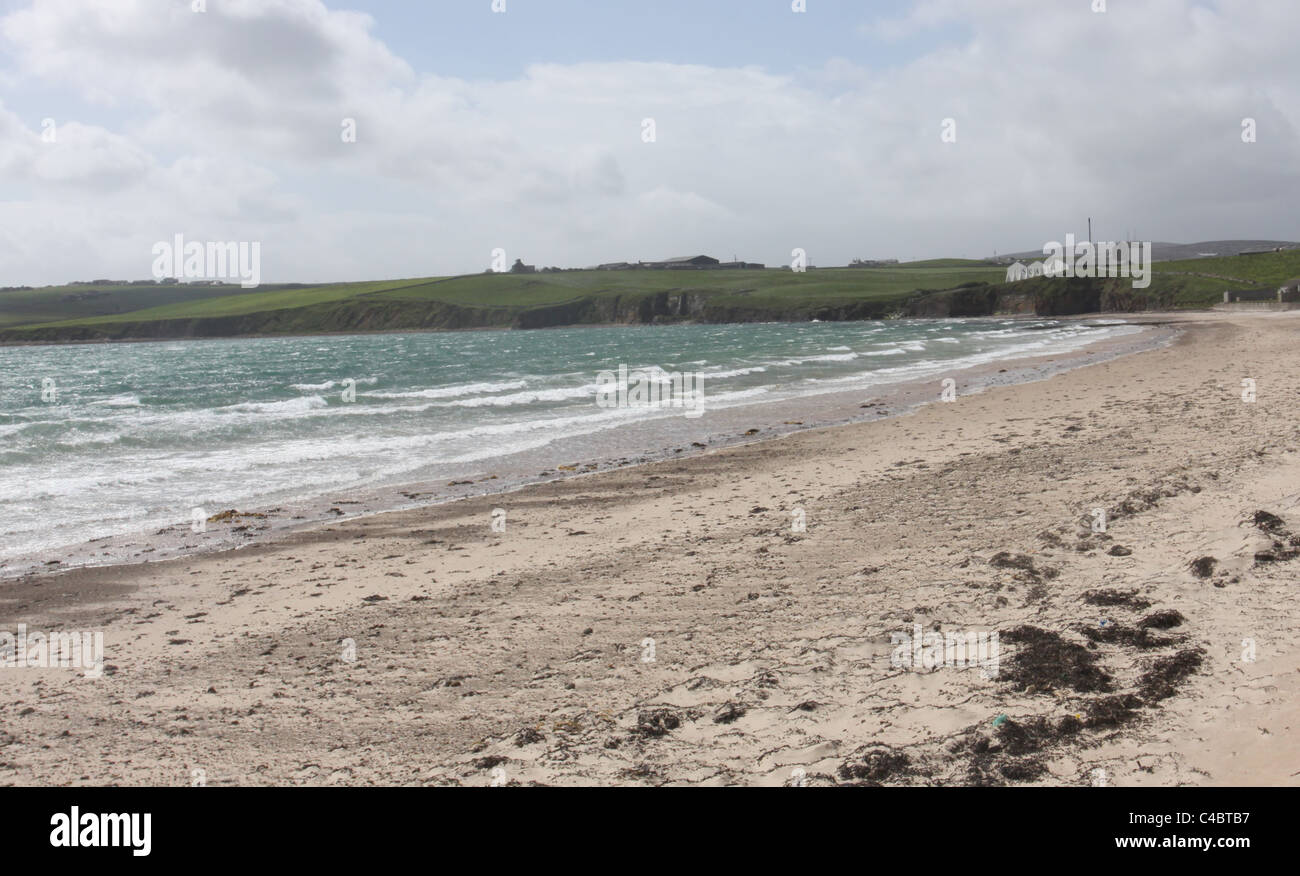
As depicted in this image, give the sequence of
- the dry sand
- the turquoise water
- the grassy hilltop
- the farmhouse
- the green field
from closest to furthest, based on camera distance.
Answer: the dry sand
the turquoise water
the grassy hilltop
the green field
the farmhouse

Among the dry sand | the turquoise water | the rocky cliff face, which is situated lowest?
the dry sand

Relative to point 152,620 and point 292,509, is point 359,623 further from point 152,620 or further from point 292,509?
point 292,509

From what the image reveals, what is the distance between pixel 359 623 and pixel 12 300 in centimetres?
17922

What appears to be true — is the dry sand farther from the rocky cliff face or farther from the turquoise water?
the rocky cliff face

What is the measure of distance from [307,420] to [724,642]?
2164cm

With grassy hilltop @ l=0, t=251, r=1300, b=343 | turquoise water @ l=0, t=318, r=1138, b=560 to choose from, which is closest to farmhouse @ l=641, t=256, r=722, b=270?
grassy hilltop @ l=0, t=251, r=1300, b=343

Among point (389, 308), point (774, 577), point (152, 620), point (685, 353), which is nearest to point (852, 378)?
point (685, 353)

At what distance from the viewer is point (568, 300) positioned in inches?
5315

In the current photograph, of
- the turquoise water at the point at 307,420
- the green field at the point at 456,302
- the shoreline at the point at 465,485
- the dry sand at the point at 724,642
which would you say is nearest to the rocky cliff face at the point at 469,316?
the green field at the point at 456,302

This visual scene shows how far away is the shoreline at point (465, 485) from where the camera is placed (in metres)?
11.3

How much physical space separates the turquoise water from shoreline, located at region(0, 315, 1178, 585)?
1.78 ft

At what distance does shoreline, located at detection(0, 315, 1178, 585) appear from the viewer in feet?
37.1

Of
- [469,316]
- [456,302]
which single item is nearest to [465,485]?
[469,316]
